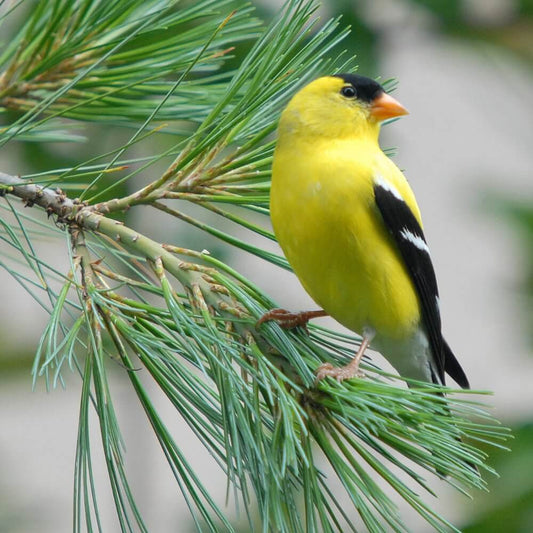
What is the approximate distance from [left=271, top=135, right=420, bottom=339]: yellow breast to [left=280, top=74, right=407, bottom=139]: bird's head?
63 mm

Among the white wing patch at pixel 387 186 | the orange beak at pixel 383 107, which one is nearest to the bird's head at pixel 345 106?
the orange beak at pixel 383 107

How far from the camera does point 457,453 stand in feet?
2.64

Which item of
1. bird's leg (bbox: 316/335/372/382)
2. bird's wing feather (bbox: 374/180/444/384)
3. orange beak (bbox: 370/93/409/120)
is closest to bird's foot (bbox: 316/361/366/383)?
bird's leg (bbox: 316/335/372/382)

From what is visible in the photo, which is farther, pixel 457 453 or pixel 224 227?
pixel 224 227

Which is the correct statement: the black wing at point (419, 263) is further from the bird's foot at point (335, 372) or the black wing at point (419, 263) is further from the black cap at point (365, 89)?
the bird's foot at point (335, 372)

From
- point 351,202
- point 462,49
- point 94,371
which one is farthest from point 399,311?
point 462,49

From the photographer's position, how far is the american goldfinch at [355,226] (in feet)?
4.12

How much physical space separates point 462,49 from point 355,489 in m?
2.06

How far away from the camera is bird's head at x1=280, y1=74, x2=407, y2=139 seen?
148cm

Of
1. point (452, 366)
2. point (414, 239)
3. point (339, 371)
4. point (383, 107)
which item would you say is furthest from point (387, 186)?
point (339, 371)

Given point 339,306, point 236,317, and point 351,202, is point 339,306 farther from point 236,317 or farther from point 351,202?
point 236,317

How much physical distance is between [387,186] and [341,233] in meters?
0.15

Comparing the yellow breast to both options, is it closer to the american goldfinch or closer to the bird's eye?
the american goldfinch

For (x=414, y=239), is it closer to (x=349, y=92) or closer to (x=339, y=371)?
(x=349, y=92)
